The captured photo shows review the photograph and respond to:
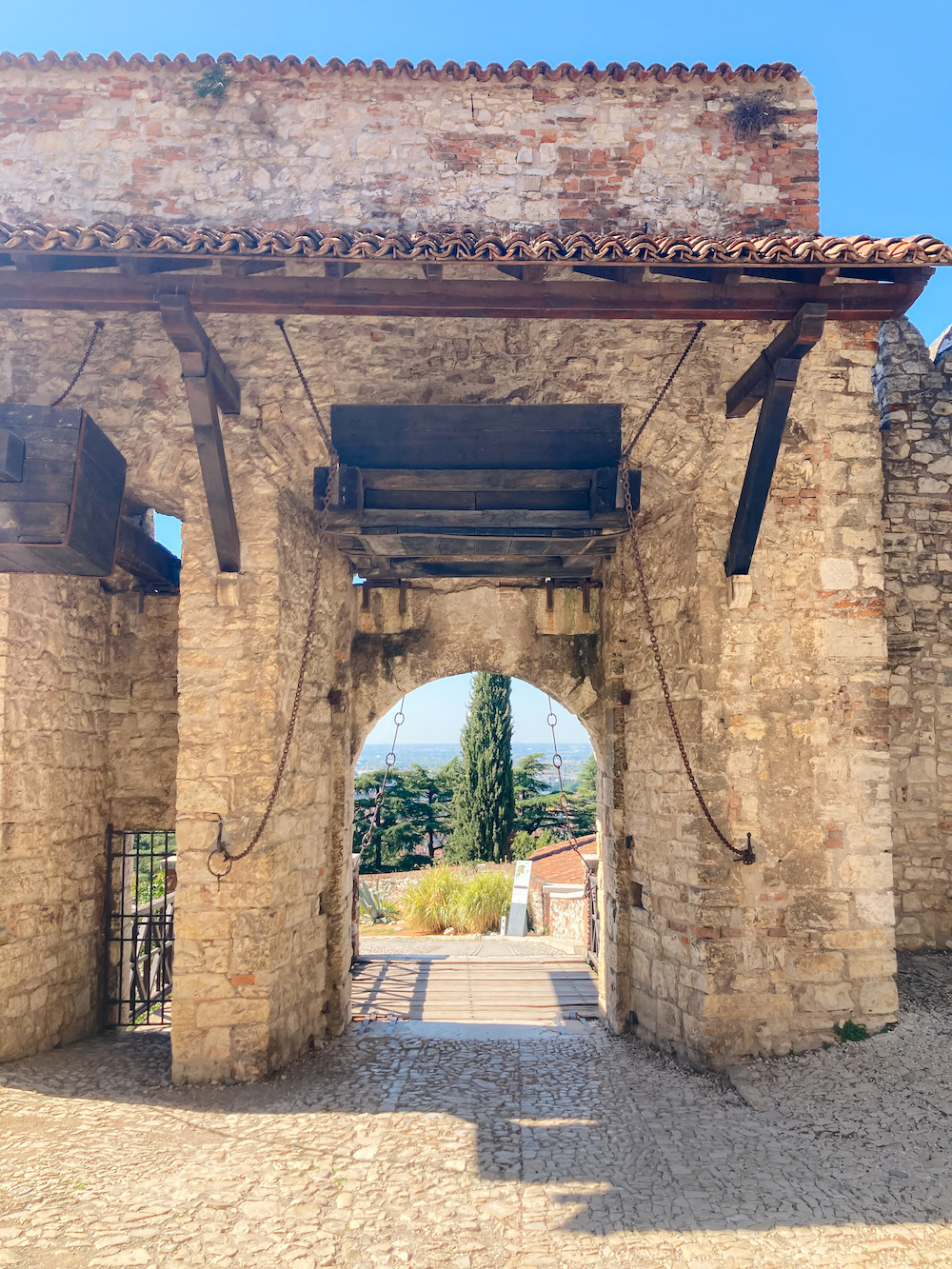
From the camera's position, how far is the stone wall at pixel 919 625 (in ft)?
20.4

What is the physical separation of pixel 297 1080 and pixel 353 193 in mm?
6014

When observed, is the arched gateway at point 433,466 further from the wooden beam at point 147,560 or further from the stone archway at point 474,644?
the stone archway at point 474,644

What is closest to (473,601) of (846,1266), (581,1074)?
(581,1074)

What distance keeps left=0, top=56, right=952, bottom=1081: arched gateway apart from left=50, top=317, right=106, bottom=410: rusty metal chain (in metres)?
0.09

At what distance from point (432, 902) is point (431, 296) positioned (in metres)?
9.27

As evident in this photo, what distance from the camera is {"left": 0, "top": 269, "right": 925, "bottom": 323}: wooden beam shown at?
4102 mm

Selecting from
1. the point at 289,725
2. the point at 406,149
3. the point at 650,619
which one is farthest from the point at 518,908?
the point at 406,149

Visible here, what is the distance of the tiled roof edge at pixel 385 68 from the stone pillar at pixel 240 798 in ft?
11.1

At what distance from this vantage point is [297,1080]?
4.76m

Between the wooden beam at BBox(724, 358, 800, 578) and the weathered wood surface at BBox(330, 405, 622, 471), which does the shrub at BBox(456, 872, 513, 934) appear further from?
the weathered wood surface at BBox(330, 405, 622, 471)

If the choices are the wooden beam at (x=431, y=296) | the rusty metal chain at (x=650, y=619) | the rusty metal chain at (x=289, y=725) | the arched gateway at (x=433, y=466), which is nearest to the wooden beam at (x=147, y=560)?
the arched gateway at (x=433, y=466)

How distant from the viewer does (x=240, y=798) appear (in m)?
4.71

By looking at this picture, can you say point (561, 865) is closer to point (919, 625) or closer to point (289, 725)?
point (919, 625)

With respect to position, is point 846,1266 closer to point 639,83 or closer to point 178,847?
point 178,847
